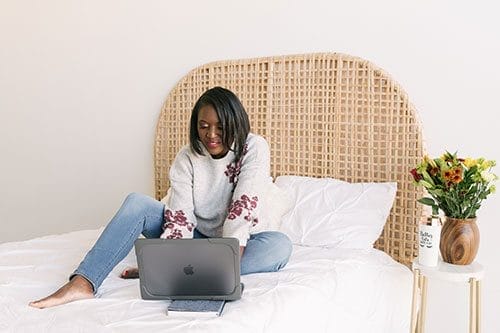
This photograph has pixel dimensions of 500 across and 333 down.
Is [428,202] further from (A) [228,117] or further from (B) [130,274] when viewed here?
(B) [130,274]

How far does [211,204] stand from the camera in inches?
74.2

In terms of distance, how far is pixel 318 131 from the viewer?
2268 millimetres

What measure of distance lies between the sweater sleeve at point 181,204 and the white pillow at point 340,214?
415mm

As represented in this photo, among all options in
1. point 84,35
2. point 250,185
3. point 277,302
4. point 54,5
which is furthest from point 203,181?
point 54,5

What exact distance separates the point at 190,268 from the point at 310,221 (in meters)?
0.77

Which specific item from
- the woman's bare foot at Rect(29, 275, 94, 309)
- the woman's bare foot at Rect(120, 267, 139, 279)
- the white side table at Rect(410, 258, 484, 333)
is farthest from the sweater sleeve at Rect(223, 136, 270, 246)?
the white side table at Rect(410, 258, 484, 333)

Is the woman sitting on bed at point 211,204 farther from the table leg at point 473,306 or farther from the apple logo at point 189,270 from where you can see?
the table leg at point 473,306

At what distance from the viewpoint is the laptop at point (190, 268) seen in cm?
137

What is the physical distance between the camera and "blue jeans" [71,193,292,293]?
1551mm

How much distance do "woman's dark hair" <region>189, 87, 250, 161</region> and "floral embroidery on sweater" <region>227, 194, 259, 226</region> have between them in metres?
0.19

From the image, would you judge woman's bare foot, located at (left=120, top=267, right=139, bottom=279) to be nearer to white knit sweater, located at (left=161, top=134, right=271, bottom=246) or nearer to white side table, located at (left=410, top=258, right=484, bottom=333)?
white knit sweater, located at (left=161, top=134, right=271, bottom=246)

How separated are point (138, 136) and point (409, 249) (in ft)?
4.97

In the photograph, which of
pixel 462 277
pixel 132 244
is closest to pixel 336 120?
pixel 462 277

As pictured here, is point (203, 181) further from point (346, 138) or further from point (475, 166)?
point (475, 166)
